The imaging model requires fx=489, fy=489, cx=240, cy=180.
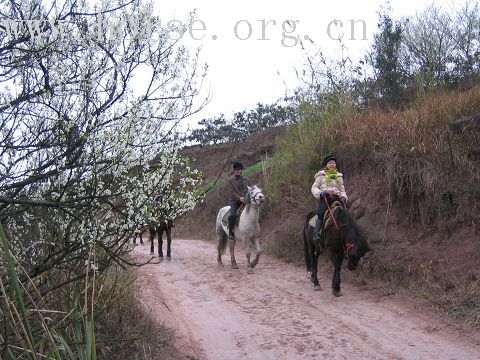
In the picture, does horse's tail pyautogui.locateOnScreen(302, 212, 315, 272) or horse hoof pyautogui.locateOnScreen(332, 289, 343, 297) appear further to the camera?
horse's tail pyautogui.locateOnScreen(302, 212, 315, 272)

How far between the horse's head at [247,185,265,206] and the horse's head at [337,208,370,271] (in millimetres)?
2679

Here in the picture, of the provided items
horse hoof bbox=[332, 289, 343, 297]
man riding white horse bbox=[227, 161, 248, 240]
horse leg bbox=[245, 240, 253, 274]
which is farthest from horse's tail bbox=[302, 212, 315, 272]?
man riding white horse bbox=[227, 161, 248, 240]

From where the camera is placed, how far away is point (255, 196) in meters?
10.6

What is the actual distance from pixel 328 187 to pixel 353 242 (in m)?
1.35

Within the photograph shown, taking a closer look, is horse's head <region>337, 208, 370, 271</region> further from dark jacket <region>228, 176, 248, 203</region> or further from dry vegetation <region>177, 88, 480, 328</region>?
dark jacket <region>228, 176, 248, 203</region>

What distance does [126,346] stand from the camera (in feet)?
16.9

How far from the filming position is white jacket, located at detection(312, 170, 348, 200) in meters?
8.78

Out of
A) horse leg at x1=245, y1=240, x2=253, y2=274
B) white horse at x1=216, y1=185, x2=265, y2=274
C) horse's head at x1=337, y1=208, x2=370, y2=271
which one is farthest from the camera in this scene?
white horse at x1=216, y1=185, x2=265, y2=274

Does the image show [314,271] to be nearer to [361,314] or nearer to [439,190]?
[361,314]

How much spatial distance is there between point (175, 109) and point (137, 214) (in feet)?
3.10

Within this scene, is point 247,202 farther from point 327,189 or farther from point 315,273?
point 315,273

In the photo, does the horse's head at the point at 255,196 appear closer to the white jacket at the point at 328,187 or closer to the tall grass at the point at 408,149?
the white jacket at the point at 328,187

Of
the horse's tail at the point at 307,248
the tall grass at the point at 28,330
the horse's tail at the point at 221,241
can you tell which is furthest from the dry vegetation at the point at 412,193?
the tall grass at the point at 28,330

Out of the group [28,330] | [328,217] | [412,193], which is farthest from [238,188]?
[28,330]
